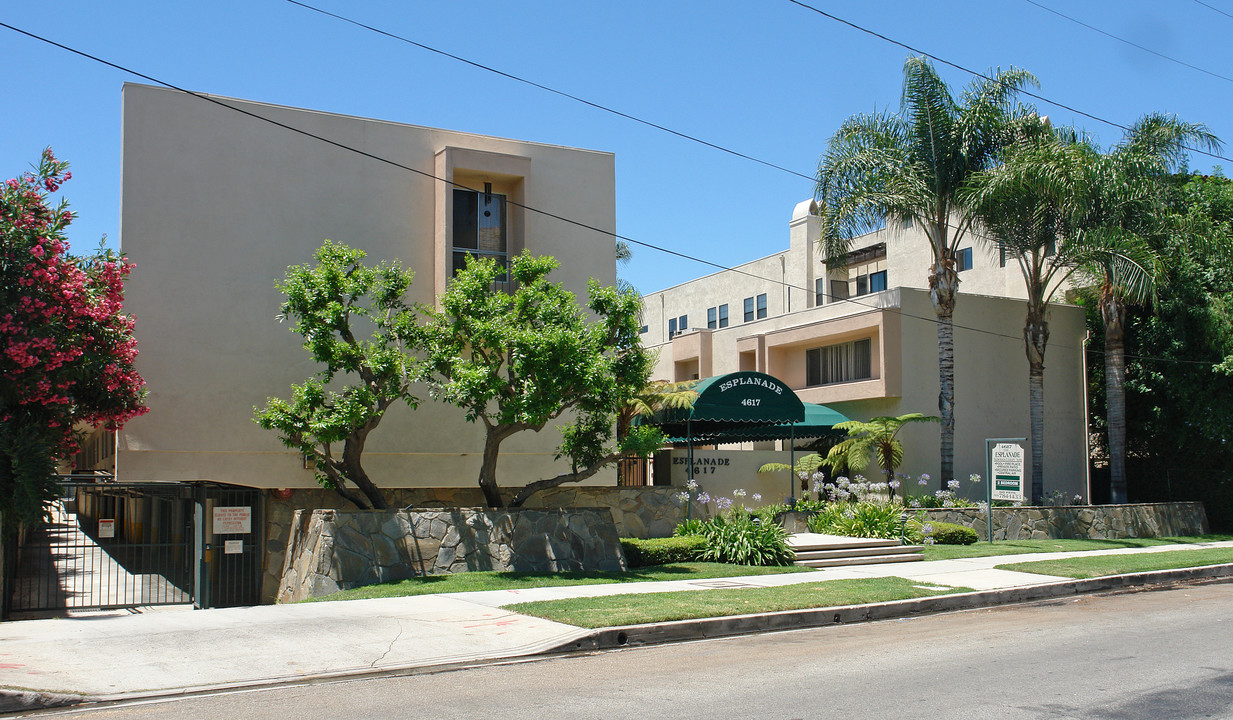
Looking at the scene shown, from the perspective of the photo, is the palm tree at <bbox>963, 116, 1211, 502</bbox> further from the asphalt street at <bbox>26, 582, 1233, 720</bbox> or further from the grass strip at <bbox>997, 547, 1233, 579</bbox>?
the asphalt street at <bbox>26, 582, 1233, 720</bbox>

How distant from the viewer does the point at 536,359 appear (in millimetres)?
15797

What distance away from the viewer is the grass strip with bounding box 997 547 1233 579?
17.7 m

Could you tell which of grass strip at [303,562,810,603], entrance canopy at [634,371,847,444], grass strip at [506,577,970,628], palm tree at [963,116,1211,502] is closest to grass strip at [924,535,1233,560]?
palm tree at [963,116,1211,502]

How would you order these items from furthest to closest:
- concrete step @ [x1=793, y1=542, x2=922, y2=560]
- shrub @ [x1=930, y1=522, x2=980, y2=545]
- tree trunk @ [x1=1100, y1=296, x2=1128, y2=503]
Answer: tree trunk @ [x1=1100, y1=296, x2=1128, y2=503] < shrub @ [x1=930, y1=522, x2=980, y2=545] < concrete step @ [x1=793, y1=542, x2=922, y2=560]

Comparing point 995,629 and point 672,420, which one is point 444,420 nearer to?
point 672,420

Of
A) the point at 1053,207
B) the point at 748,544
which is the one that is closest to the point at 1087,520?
the point at 1053,207

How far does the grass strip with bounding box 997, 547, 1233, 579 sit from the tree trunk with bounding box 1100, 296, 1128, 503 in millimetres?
7488

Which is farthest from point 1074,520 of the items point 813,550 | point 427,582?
point 427,582

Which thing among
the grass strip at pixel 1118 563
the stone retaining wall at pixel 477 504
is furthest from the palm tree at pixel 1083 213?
the stone retaining wall at pixel 477 504

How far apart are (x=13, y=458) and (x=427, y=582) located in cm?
597

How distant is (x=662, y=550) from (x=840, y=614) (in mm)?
5685

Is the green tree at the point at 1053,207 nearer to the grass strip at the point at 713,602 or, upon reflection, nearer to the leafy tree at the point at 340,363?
the grass strip at the point at 713,602

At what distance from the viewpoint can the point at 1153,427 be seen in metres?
31.8

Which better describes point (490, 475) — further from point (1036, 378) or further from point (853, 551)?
point (1036, 378)
